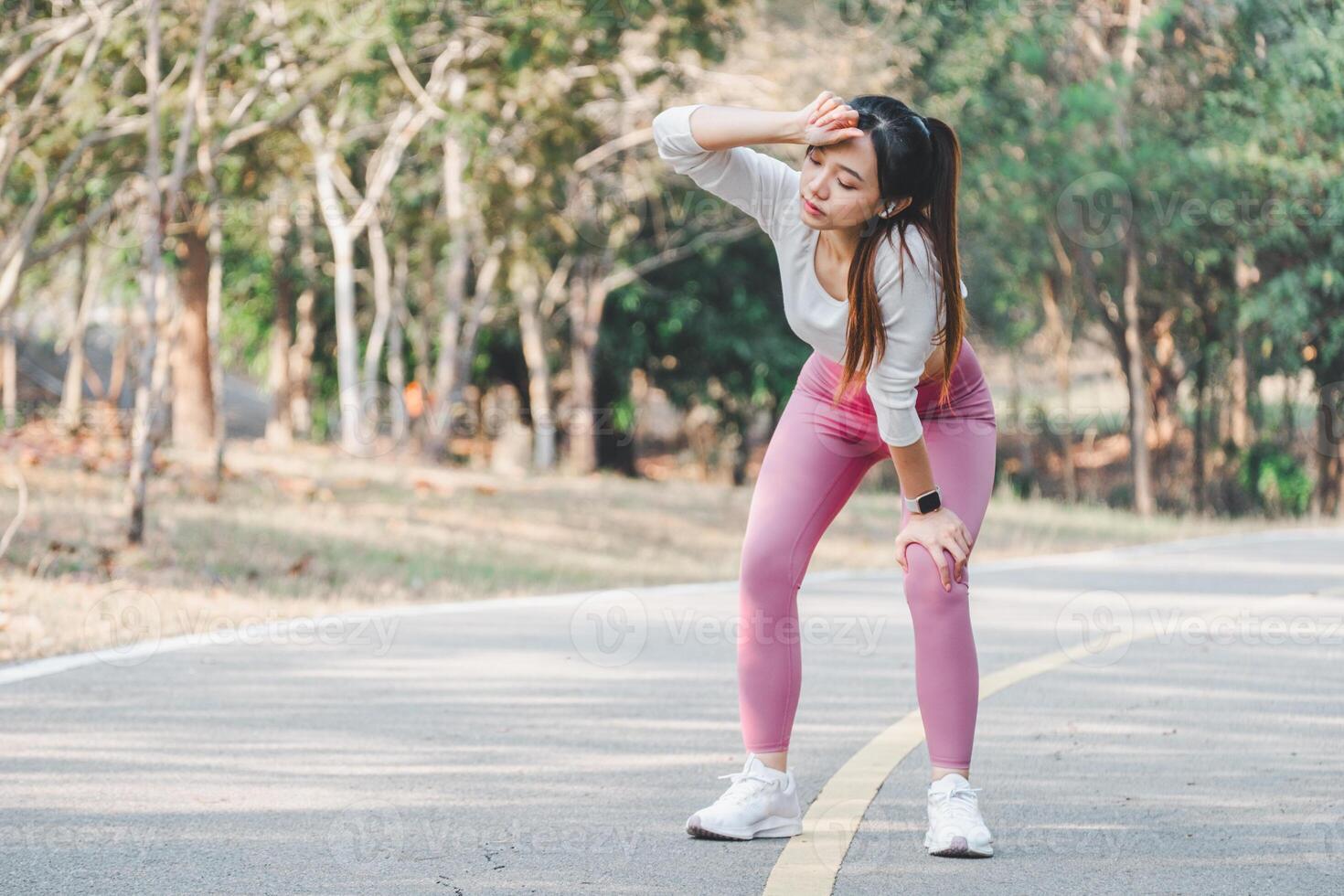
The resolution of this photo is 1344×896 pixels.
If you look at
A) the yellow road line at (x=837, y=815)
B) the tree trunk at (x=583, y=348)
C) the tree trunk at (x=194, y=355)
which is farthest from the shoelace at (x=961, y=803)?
the tree trunk at (x=583, y=348)

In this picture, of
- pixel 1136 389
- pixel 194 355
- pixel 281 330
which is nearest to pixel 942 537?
pixel 194 355

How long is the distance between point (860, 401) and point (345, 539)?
952 cm

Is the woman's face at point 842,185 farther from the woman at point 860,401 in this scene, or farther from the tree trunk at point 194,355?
the tree trunk at point 194,355

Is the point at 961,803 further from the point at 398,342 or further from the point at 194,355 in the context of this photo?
the point at 398,342

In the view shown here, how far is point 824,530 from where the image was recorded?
462cm

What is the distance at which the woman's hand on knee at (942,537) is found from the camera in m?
4.49

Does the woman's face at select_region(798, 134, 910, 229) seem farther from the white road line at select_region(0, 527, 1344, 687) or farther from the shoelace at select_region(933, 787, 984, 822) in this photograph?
the white road line at select_region(0, 527, 1344, 687)

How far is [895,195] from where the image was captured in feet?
14.1

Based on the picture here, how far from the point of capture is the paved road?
4.32 metres

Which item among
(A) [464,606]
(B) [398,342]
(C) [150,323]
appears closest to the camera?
(A) [464,606]

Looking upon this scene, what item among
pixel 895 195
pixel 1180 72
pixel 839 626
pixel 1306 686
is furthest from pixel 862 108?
pixel 1180 72

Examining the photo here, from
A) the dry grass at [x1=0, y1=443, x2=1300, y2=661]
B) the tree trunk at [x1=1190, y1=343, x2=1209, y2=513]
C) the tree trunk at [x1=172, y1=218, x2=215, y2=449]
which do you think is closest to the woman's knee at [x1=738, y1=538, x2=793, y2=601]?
the dry grass at [x1=0, y1=443, x2=1300, y2=661]

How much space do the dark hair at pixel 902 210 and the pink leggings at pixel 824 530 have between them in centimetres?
32

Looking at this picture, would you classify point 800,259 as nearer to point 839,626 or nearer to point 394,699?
point 394,699
